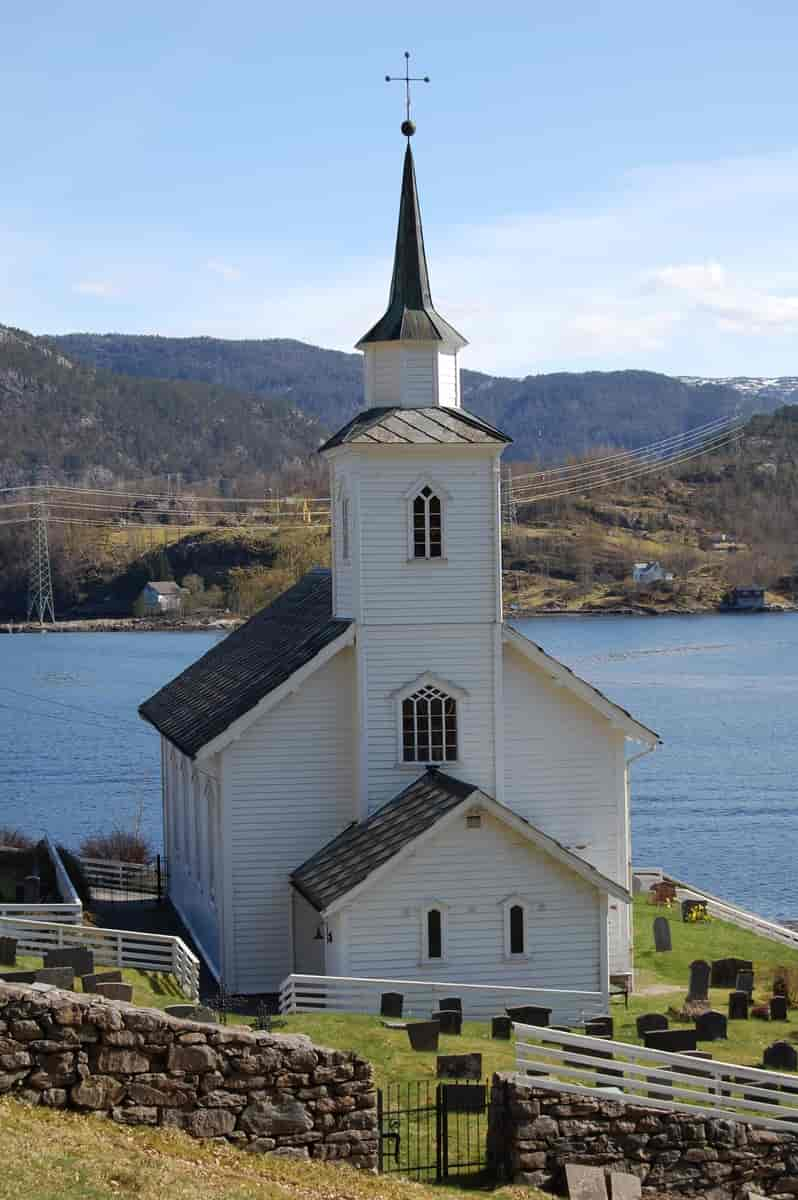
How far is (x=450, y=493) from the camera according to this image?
2962cm

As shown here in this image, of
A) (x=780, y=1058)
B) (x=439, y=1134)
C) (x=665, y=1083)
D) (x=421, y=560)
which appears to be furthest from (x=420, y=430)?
(x=439, y=1134)

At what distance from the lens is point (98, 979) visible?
24.1 meters

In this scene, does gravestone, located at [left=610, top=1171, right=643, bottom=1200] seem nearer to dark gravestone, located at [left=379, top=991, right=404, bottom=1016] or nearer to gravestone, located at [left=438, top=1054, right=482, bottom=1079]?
gravestone, located at [left=438, top=1054, right=482, bottom=1079]

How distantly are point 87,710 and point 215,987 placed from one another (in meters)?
74.7

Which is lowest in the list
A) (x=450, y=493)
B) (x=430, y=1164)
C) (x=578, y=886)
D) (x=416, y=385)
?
(x=430, y=1164)

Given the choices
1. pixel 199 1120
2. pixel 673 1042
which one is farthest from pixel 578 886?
pixel 199 1120

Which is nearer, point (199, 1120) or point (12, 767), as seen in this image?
point (199, 1120)

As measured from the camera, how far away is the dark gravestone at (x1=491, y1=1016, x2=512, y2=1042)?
77.4ft

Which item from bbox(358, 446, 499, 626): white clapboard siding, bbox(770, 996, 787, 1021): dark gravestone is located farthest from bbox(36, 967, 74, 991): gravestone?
bbox(770, 996, 787, 1021): dark gravestone

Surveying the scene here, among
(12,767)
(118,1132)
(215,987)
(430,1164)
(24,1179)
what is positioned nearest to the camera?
(24,1179)

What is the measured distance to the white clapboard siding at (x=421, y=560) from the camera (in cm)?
2950

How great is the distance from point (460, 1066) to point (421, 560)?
35.9 feet

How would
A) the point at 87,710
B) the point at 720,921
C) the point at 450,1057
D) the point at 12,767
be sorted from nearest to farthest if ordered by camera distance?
the point at 450,1057
the point at 720,921
the point at 12,767
the point at 87,710

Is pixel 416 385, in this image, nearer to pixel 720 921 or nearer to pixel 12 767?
pixel 720 921
